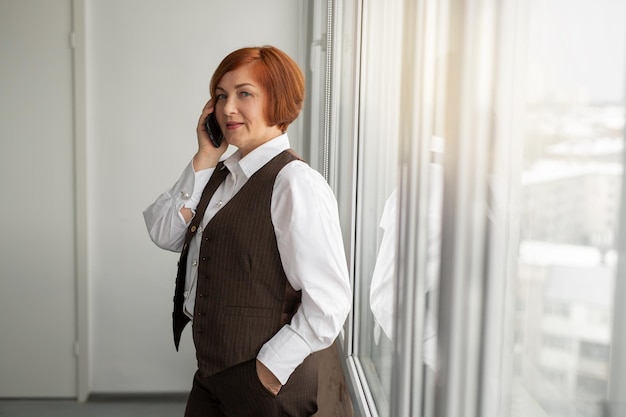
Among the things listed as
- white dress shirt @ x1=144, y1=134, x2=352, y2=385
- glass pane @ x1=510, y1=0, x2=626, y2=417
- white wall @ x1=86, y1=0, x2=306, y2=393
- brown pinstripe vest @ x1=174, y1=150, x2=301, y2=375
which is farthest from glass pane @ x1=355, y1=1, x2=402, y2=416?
white wall @ x1=86, y1=0, x2=306, y2=393

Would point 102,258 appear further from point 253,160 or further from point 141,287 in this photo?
point 253,160

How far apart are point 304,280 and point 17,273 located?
251cm

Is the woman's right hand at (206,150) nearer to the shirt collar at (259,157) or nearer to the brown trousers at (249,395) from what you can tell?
the shirt collar at (259,157)

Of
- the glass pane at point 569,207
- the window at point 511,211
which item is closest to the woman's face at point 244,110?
the window at point 511,211

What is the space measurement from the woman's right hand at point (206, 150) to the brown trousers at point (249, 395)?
52cm

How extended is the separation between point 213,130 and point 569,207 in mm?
1331

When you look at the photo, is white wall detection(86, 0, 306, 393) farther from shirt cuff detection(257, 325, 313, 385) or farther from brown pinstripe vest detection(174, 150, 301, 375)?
shirt cuff detection(257, 325, 313, 385)

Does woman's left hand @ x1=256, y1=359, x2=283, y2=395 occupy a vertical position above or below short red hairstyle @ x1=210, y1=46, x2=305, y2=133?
below

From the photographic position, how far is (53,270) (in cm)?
340

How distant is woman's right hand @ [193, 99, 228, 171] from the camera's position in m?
1.73

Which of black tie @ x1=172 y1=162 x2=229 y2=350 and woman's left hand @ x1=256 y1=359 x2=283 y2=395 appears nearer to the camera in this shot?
woman's left hand @ x1=256 y1=359 x2=283 y2=395

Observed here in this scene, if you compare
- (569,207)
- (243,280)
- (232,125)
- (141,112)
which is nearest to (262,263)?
(243,280)

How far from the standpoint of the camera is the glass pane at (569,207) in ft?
1.55

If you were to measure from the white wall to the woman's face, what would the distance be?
73.0 inches
